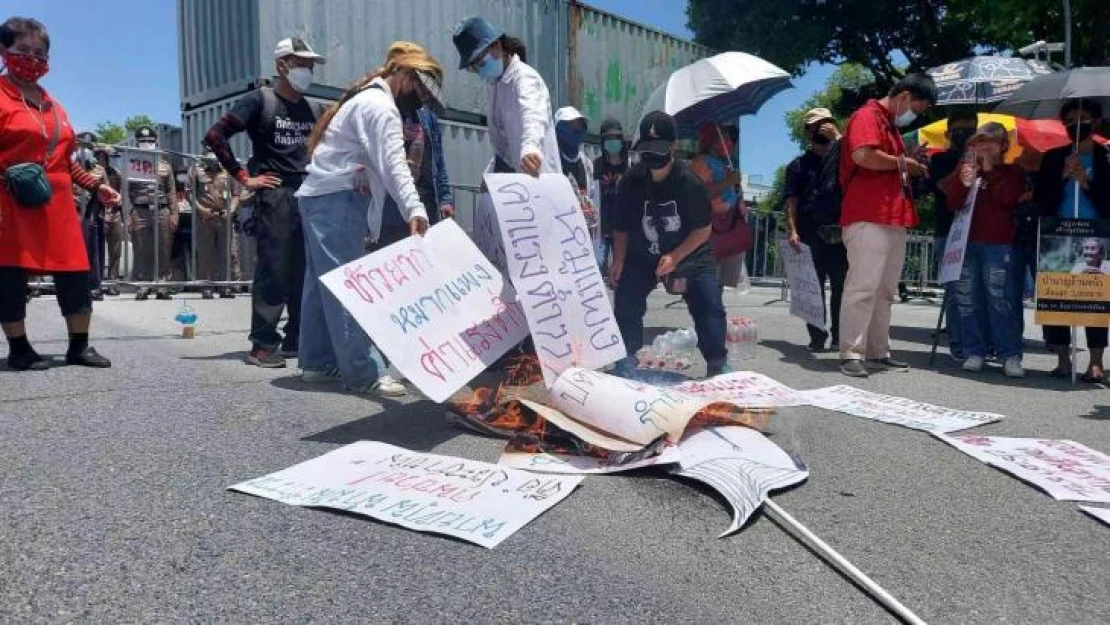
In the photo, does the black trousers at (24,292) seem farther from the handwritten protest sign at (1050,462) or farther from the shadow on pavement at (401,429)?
the handwritten protest sign at (1050,462)

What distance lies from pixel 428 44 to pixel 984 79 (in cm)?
648

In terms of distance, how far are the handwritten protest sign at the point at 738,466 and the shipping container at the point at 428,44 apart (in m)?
7.70

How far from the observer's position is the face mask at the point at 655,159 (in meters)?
4.60

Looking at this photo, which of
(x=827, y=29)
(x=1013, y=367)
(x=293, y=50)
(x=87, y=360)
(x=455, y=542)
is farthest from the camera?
(x=827, y=29)

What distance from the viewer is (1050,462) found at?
3.20 meters

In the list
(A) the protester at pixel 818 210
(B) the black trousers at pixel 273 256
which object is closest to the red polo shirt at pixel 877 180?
(A) the protester at pixel 818 210

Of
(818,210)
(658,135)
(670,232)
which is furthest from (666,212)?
(818,210)

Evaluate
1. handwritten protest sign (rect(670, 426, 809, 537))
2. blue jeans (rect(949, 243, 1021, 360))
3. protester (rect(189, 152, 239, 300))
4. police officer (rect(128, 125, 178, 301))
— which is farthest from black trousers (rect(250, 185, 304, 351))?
protester (rect(189, 152, 239, 300))

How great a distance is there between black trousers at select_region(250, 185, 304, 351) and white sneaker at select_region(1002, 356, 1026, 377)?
15.0 ft

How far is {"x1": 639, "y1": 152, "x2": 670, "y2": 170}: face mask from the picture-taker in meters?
4.60

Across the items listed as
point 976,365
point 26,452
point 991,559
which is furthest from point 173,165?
point 991,559

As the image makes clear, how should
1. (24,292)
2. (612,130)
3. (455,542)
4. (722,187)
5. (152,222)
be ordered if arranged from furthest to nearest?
(152,222) → (612,130) → (722,187) → (24,292) → (455,542)

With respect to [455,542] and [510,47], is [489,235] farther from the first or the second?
[455,542]

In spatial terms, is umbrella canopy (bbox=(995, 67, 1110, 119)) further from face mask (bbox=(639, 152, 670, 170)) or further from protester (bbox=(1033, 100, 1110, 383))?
face mask (bbox=(639, 152, 670, 170))
